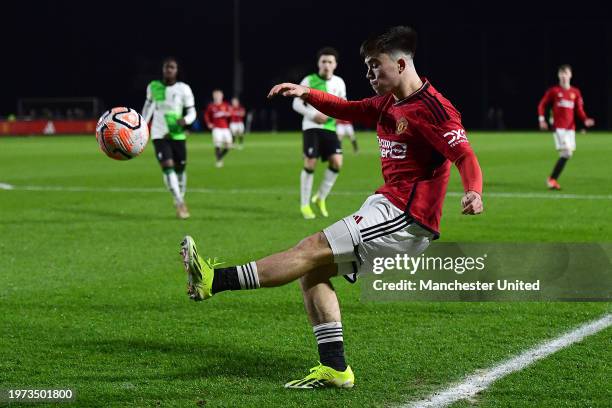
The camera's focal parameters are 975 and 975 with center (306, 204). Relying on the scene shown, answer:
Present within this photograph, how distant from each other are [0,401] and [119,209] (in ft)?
31.2

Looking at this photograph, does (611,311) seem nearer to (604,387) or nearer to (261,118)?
(604,387)

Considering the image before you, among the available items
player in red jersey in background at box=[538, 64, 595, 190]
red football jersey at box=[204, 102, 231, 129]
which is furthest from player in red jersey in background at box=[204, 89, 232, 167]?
player in red jersey in background at box=[538, 64, 595, 190]

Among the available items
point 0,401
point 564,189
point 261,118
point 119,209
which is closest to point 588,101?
point 261,118

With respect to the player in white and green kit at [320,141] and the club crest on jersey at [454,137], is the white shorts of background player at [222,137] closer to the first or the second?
the player in white and green kit at [320,141]

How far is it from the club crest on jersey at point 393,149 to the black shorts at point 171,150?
8.68 meters

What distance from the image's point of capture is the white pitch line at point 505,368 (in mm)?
4613

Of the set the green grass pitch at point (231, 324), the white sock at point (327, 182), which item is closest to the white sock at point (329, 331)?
the green grass pitch at point (231, 324)

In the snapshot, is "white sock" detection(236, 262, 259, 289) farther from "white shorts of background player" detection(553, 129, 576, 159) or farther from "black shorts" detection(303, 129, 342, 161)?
"white shorts of background player" detection(553, 129, 576, 159)

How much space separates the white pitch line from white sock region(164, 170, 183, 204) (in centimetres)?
742

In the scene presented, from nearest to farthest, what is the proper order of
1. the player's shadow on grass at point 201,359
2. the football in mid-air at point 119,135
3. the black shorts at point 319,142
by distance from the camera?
the player's shadow on grass at point 201,359, the football in mid-air at point 119,135, the black shorts at point 319,142

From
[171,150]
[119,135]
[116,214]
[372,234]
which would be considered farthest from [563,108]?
[372,234]

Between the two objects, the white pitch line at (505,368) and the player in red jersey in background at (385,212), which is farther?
the white pitch line at (505,368)

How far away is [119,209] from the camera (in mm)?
13953

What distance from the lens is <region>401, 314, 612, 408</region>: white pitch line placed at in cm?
461
